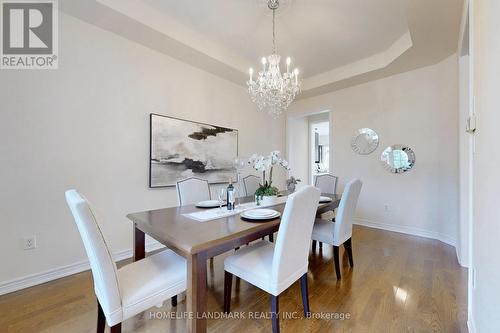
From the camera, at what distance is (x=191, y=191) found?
2402 millimetres

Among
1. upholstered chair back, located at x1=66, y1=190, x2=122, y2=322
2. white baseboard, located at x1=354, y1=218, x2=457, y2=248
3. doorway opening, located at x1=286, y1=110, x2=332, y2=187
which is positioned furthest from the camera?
doorway opening, located at x1=286, y1=110, x2=332, y2=187

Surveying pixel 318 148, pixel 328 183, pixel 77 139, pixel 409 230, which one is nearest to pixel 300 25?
pixel 328 183

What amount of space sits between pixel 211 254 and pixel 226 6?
263cm

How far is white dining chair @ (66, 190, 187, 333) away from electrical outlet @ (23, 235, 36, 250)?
4.51 ft

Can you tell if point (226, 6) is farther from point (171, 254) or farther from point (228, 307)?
point (228, 307)

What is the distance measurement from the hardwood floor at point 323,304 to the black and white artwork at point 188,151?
4.49 feet

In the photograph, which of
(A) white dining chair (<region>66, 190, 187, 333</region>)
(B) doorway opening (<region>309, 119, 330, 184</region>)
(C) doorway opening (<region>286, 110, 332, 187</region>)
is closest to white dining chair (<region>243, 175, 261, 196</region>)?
(A) white dining chair (<region>66, 190, 187, 333</region>)

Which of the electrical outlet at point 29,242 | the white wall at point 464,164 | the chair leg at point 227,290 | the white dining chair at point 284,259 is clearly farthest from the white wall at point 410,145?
the electrical outlet at point 29,242

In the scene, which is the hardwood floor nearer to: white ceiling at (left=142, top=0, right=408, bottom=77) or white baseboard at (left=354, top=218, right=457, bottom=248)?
white baseboard at (left=354, top=218, right=457, bottom=248)

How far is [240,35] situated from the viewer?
2.97 metres

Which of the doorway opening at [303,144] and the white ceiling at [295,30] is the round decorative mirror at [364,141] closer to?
the white ceiling at [295,30]

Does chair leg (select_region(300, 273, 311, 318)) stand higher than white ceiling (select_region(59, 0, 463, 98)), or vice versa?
white ceiling (select_region(59, 0, 463, 98))

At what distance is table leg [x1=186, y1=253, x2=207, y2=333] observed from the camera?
110cm

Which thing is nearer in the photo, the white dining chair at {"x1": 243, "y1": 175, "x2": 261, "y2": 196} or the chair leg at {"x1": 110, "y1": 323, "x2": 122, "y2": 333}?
the chair leg at {"x1": 110, "y1": 323, "x2": 122, "y2": 333}
